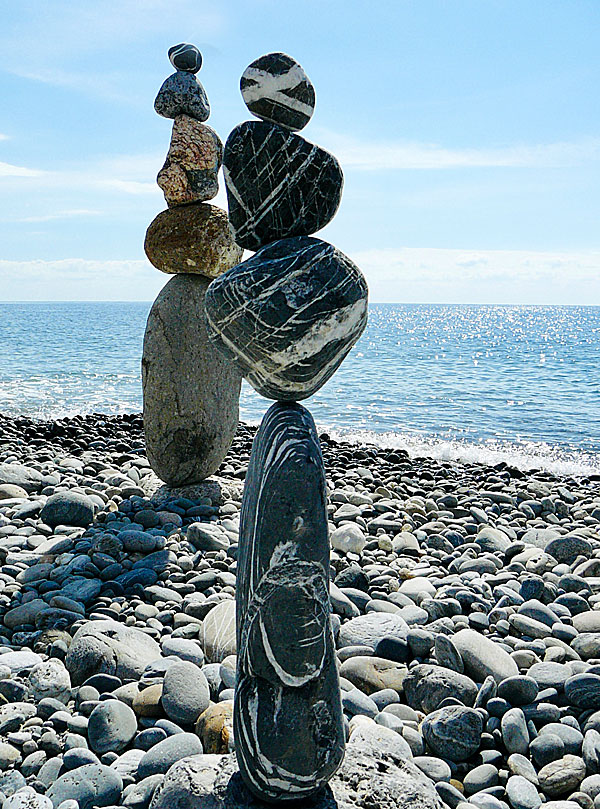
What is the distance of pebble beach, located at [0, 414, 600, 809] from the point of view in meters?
2.96

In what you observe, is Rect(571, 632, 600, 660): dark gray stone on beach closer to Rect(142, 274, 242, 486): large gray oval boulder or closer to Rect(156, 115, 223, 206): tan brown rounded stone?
Rect(142, 274, 242, 486): large gray oval boulder

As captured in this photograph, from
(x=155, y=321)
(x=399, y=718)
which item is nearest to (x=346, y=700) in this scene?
(x=399, y=718)

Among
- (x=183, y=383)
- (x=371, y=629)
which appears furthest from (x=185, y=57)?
(x=371, y=629)

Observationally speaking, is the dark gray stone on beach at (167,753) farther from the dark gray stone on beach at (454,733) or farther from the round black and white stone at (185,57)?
the round black and white stone at (185,57)

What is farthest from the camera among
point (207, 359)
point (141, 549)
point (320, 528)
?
point (207, 359)

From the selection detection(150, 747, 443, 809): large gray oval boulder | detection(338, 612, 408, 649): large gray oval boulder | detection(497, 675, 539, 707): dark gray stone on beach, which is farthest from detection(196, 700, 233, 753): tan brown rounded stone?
detection(497, 675, 539, 707): dark gray stone on beach

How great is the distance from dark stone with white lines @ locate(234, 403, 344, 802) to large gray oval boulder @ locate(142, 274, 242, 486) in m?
4.14

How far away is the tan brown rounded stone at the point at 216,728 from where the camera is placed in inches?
119

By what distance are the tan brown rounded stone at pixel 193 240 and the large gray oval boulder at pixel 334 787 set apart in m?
4.43

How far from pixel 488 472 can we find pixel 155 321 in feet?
19.0

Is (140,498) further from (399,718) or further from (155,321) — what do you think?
(399,718)

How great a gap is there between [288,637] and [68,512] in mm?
4202

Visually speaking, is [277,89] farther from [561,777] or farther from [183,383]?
[183,383]

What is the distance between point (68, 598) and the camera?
4.52 metres
